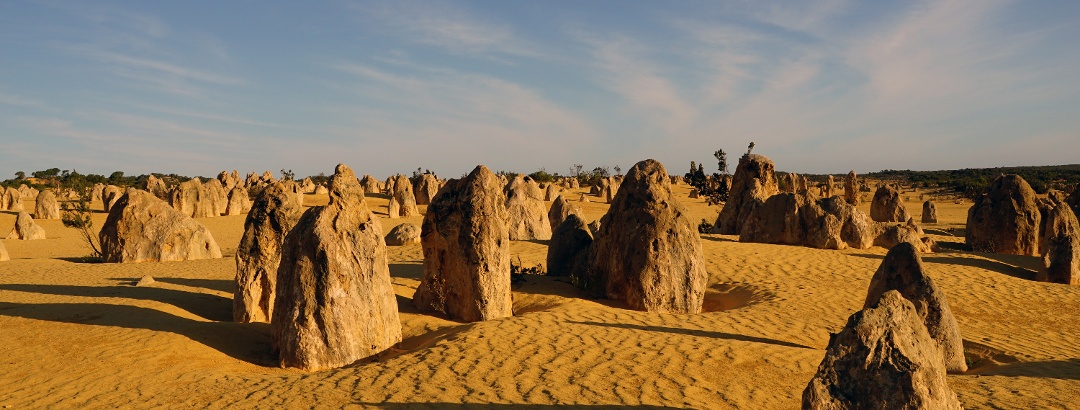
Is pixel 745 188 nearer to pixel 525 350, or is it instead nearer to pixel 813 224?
pixel 813 224

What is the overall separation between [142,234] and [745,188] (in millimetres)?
16717

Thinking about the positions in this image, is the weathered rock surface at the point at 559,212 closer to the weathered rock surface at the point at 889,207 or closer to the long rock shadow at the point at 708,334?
the weathered rock surface at the point at 889,207

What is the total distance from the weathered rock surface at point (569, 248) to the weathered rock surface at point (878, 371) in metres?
8.18

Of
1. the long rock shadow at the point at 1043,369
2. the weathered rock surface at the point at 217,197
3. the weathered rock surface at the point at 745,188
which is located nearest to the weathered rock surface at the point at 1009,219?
the weathered rock surface at the point at 745,188

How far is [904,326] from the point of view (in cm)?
552

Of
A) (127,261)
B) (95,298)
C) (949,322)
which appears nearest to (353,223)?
(95,298)

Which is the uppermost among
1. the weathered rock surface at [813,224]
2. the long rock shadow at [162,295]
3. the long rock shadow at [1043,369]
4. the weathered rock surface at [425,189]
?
the weathered rock surface at [425,189]

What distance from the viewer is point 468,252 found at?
1030 centimetres

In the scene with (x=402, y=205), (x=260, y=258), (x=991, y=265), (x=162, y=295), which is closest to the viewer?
(x=260, y=258)

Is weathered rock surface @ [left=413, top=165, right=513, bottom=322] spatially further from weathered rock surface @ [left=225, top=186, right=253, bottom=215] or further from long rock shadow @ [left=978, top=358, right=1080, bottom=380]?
weathered rock surface @ [left=225, top=186, right=253, bottom=215]

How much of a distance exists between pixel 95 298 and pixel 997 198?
67.4ft

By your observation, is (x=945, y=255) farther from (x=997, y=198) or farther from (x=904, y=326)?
(x=904, y=326)

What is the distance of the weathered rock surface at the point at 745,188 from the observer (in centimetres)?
2119

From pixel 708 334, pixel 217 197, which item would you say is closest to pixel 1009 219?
pixel 708 334
